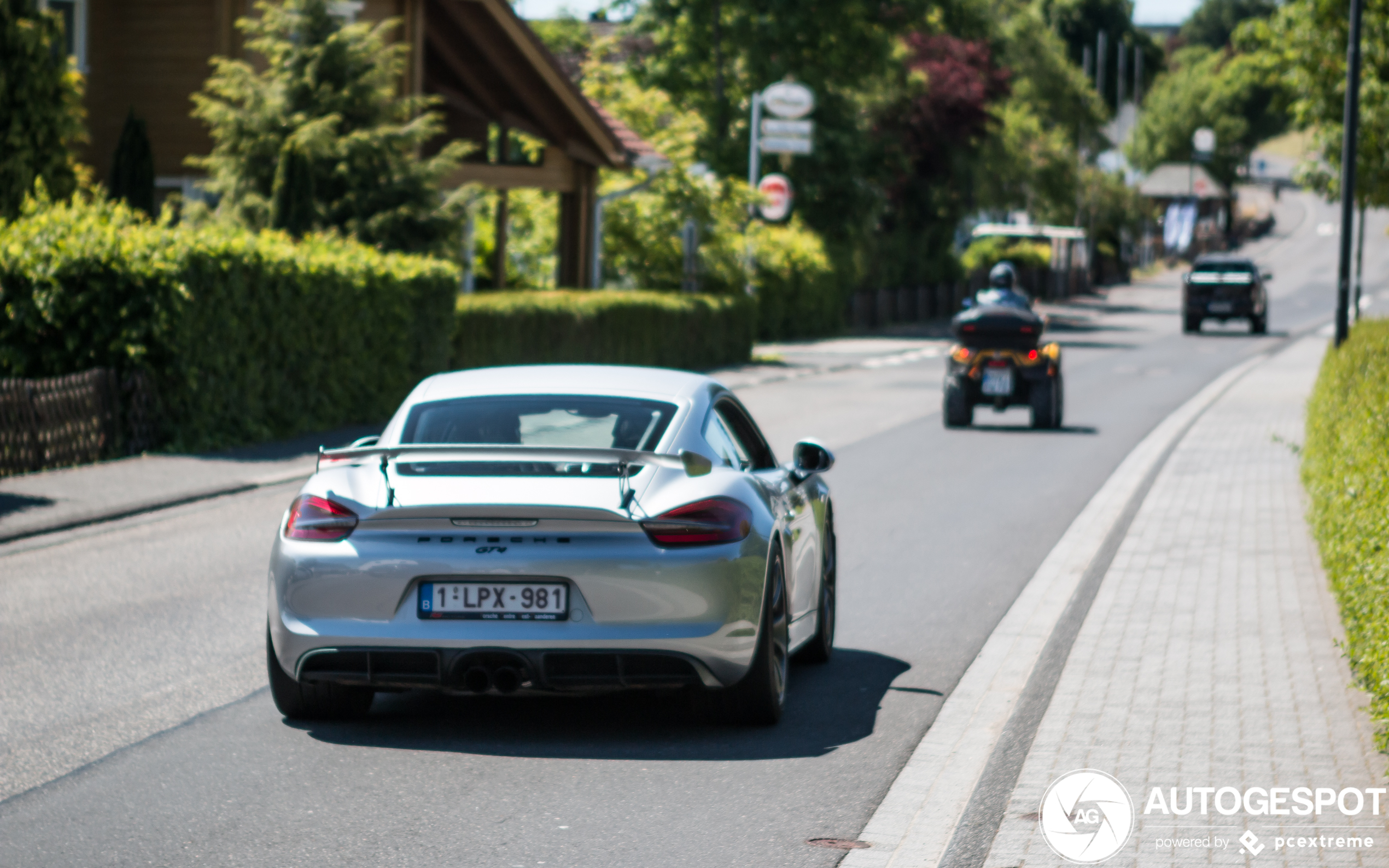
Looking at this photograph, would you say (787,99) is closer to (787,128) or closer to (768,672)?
(787,128)

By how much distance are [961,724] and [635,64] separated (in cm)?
4526

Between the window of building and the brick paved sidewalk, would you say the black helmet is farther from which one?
the window of building

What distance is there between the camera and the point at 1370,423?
8.12 metres

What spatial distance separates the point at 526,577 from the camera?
6047 mm

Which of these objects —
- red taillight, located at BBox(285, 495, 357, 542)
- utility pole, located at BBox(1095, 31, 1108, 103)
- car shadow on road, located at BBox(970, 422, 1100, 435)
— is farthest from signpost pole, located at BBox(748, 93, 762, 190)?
utility pole, located at BBox(1095, 31, 1108, 103)

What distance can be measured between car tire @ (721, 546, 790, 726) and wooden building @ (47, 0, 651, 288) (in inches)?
830

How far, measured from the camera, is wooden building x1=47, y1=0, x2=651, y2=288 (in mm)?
28031

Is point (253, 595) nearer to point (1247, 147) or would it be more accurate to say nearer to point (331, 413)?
point (331, 413)

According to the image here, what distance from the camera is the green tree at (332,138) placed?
78.8 ft

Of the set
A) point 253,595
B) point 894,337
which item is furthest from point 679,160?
point 253,595

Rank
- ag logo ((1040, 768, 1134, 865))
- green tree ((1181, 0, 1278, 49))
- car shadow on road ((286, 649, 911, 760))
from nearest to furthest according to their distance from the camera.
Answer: ag logo ((1040, 768, 1134, 865))
car shadow on road ((286, 649, 911, 760))
green tree ((1181, 0, 1278, 49))

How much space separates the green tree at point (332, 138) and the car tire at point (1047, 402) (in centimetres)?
854

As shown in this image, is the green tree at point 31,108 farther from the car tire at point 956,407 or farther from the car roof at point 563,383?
the car roof at point 563,383

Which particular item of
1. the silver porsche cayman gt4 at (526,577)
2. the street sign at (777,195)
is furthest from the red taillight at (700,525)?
the street sign at (777,195)
